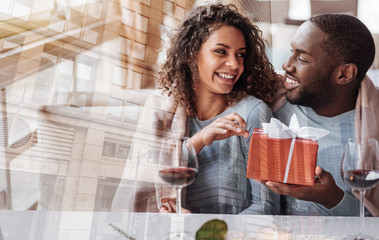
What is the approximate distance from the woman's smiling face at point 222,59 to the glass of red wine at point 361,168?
1.42ft

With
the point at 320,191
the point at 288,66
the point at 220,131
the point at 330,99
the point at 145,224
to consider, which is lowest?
the point at 145,224

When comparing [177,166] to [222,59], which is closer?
[177,166]

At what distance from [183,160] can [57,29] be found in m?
0.65

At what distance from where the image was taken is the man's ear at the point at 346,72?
1168 mm

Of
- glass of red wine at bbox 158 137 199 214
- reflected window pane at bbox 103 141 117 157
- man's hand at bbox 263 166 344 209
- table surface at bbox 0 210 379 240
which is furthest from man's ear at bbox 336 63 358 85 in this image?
reflected window pane at bbox 103 141 117 157

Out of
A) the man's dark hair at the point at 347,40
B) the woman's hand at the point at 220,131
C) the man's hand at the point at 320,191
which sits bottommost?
the man's hand at the point at 320,191

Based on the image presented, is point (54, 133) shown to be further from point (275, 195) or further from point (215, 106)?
point (275, 195)

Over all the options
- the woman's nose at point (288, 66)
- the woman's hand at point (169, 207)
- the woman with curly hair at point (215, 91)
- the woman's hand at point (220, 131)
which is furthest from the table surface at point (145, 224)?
the woman's nose at point (288, 66)

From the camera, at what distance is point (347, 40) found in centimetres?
119

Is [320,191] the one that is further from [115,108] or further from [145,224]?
[115,108]

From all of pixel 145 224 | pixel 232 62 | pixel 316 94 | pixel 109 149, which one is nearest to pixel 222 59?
pixel 232 62

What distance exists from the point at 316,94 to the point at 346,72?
117 millimetres

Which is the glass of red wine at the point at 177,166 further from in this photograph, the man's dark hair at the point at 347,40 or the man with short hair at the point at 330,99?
the man's dark hair at the point at 347,40

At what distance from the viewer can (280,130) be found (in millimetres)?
1161
